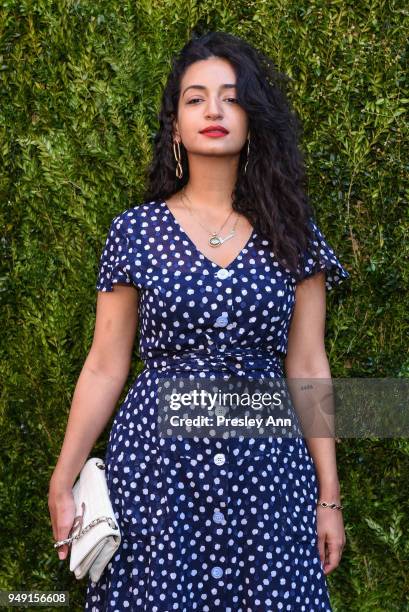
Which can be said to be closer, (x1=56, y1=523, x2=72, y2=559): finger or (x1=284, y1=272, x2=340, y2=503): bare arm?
(x1=56, y1=523, x2=72, y2=559): finger

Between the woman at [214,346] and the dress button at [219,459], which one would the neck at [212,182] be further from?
the dress button at [219,459]

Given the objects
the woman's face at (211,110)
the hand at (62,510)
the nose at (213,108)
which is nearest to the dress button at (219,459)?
the hand at (62,510)

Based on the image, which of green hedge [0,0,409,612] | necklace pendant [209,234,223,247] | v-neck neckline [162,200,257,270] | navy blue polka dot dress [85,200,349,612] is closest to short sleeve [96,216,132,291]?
navy blue polka dot dress [85,200,349,612]

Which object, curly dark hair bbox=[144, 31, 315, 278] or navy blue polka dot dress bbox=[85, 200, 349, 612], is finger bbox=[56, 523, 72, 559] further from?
curly dark hair bbox=[144, 31, 315, 278]

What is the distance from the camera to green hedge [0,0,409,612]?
335 centimetres

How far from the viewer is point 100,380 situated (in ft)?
9.42

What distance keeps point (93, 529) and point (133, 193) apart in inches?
53.1

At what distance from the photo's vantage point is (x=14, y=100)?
348cm

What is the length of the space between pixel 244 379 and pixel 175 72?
42.0 inches

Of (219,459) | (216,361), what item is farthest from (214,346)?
(219,459)

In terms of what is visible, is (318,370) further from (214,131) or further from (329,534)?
(214,131)

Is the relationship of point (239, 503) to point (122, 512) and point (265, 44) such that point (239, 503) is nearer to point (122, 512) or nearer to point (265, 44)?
point (122, 512)

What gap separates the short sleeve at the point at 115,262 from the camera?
111 inches

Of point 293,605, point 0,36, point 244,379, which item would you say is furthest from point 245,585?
point 0,36
